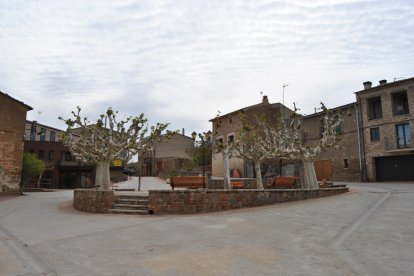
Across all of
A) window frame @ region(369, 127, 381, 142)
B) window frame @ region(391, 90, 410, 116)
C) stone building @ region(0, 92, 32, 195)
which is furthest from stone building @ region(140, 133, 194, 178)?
window frame @ region(391, 90, 410, 116)

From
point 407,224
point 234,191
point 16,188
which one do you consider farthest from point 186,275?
point 16,188

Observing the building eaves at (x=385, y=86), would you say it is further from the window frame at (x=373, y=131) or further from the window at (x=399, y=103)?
the window frame at (x=373, y=131)

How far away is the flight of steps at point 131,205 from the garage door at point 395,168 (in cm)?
2338

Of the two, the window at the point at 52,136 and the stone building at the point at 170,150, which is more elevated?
the window at the point at 52,136

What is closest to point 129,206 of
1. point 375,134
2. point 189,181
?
point 189,181

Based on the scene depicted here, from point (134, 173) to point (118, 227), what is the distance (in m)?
54.9

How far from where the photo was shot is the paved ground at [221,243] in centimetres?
522

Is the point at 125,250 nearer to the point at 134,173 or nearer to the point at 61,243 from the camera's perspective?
the point at 61,243

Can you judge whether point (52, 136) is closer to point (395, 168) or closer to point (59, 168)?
point (59, 168)

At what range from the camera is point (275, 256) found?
5812 millimetres

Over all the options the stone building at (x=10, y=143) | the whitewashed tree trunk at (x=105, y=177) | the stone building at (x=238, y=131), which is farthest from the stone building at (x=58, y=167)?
the whitewashed tree trunk at (x=105, y=177)

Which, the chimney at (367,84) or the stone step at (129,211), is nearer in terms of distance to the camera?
the stone step at (129,211)

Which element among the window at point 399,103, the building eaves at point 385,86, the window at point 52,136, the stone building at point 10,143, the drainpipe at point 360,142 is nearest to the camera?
the stone building at point 10,143

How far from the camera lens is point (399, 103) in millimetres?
27781
